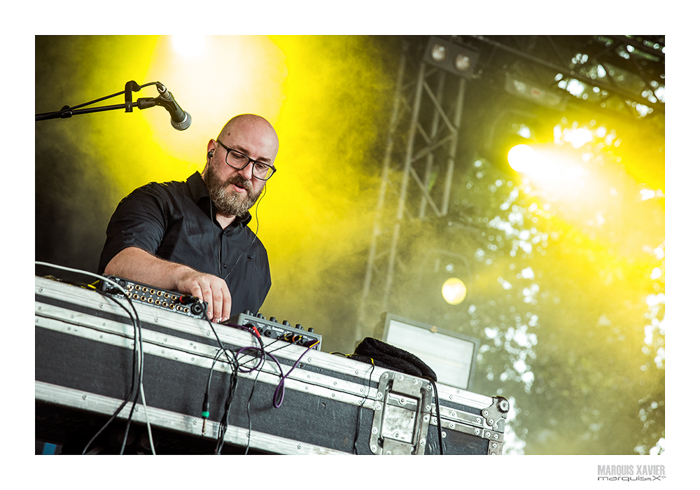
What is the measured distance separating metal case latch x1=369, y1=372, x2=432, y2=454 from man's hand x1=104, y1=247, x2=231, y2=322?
46 centimetres

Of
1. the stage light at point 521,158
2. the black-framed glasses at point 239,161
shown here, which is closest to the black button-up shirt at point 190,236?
the black-framed glasses at point 239,161

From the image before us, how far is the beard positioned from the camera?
6.88 ft

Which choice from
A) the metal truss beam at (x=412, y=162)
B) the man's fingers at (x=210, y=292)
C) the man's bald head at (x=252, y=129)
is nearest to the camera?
the man's fingers at (x=210, y=292)

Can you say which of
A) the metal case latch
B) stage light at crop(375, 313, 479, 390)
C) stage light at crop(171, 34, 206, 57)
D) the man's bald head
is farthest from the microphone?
stage light at crop(171, 34, 206, 57)

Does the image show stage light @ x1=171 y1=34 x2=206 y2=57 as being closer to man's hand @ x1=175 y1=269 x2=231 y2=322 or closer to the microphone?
the microphone

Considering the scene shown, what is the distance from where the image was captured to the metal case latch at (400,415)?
1344 millimetres

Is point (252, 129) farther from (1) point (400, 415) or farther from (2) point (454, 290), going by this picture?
(2) point (454, 290)

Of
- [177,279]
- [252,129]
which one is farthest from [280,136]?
[177,279]

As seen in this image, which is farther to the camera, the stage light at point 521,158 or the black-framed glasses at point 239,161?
the stage light at point 521,158

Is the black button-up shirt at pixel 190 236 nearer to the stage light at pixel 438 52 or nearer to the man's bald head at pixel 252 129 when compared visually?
the man's bald head at pixel 252 129

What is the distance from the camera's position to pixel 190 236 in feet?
6.32
